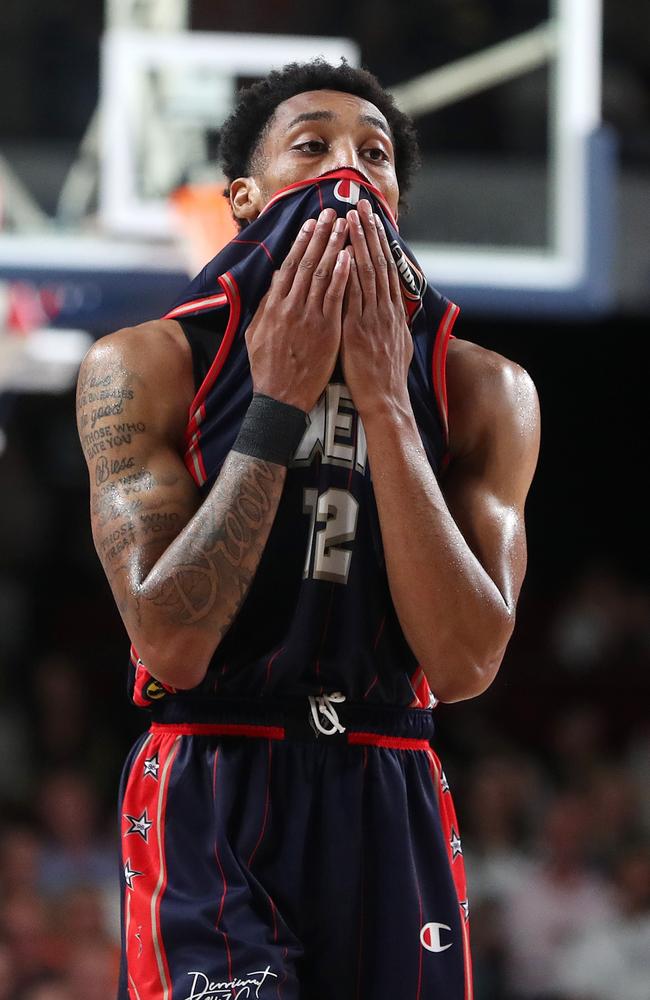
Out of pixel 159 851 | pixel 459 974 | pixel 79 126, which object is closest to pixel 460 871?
pixel 459 974

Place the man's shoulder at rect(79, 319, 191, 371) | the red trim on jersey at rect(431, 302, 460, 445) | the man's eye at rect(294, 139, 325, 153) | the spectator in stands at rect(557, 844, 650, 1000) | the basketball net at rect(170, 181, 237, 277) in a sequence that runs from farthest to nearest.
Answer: the spectator in stands at rect(557, 844, 650, 1000)
the basketball net at rect(170, 181, 237, 277)
the man's eye at rect(294, 139, 325, 153)
the red trim on jersey at rect(431, 302, 460, 445)
the man's shoulder at rect(79, 319, 191, 371)

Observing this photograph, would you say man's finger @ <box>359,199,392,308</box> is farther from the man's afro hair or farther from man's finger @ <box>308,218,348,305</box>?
the man's afro hair

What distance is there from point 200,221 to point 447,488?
12.9 feet

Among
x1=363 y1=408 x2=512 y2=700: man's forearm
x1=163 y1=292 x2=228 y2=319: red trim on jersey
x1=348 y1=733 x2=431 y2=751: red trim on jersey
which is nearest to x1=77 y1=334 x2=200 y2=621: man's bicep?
x1=163 y1=292 x2=228 y2=319: red trim on jersey

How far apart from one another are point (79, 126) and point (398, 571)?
24.0 feet

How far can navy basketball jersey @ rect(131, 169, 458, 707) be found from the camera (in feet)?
8.33

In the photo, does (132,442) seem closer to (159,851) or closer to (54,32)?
(159,851)

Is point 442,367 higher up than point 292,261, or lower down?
lower down

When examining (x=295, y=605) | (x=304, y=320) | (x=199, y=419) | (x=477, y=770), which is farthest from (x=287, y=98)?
(x=477, y=770)

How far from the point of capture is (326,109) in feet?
9.53

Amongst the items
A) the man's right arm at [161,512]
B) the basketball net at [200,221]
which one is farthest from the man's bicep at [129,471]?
the basketball net at [200,221]

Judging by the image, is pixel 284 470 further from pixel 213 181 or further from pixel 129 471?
pixel 213 181

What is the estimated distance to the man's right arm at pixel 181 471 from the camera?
8.00ft

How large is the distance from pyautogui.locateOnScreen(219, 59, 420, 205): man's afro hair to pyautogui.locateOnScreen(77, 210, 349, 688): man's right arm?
52cm
